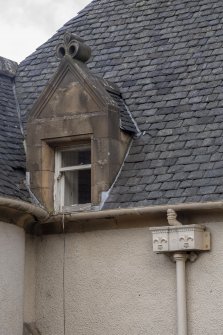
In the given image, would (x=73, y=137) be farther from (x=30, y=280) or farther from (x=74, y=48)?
(x=30, y=280)

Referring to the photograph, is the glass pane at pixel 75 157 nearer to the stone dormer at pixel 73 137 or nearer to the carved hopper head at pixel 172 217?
the stone dormer at pixel 73 137

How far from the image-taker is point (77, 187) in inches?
600

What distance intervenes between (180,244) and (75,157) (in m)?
2.83

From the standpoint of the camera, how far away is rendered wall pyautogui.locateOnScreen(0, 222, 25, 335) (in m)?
13.5

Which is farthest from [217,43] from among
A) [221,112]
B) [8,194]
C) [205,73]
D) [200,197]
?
[8,194]

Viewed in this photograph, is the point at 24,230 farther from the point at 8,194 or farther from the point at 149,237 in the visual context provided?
the point at 149,237

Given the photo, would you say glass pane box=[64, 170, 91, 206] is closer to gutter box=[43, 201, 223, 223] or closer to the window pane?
the window pane

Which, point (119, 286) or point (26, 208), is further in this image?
point (119, 286)

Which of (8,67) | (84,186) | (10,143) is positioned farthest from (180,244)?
(8,67)

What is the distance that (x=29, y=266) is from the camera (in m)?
14.7

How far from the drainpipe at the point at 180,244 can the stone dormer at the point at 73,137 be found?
1.53 m

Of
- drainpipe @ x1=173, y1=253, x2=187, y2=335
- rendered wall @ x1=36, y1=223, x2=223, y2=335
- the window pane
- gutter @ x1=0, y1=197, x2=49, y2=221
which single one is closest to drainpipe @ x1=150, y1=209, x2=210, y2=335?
drainpipe @ x1=173, y1=253, x2=187, y2=335

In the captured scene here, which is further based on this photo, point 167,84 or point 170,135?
point 167,84

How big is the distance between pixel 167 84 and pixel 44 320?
169 inches
